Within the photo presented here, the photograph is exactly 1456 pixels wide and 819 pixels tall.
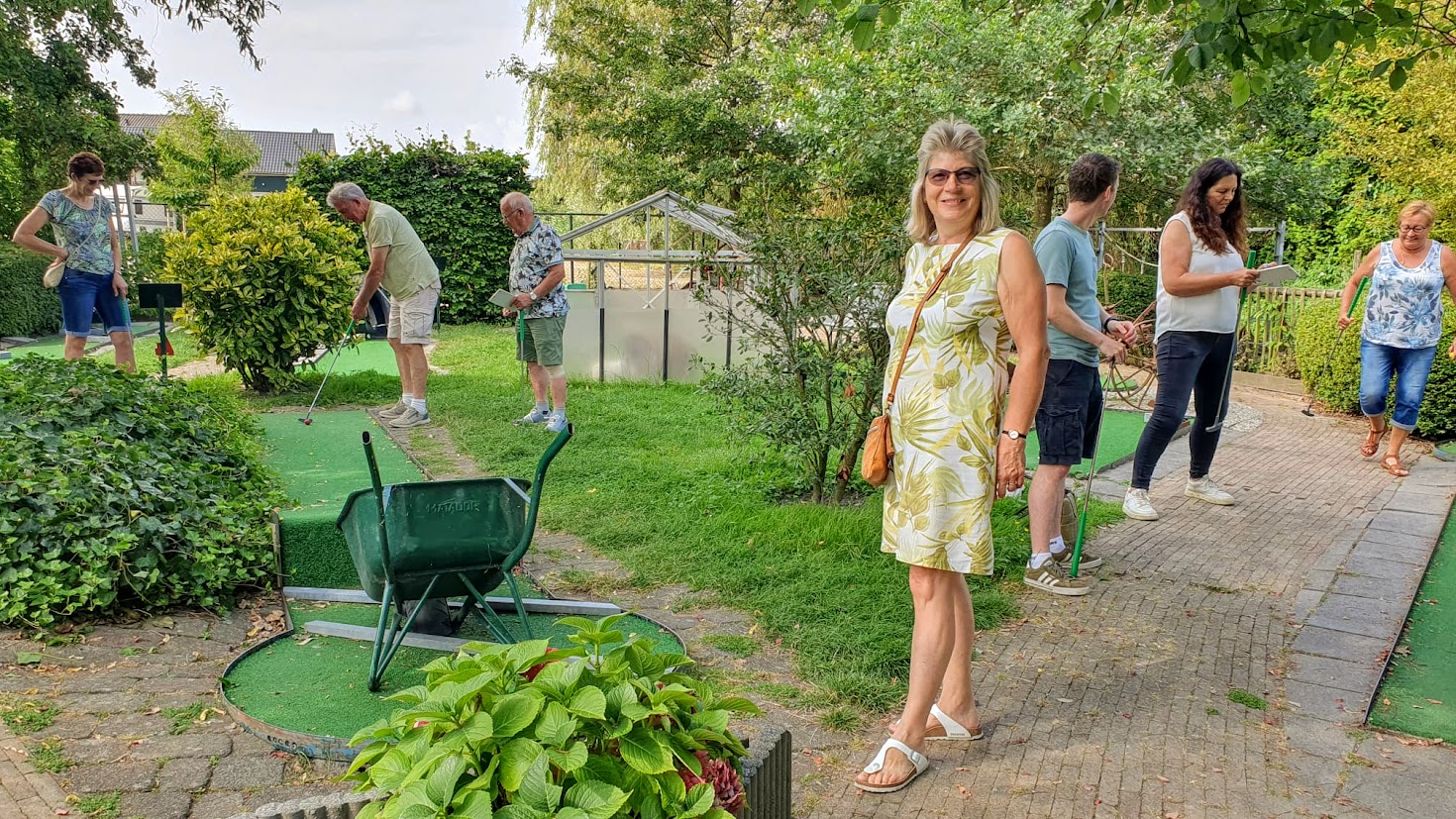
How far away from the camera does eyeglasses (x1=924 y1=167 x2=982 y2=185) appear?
286 cm

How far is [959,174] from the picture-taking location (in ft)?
9.39

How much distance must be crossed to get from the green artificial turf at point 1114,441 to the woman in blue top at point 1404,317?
1.68 m

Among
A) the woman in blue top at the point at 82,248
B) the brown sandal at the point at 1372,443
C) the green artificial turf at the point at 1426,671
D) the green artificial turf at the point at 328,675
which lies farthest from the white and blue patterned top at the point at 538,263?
the brown sandal at the point at 1372,443

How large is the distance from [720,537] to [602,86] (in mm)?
19169

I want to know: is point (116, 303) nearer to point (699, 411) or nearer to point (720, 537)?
point (699, 411)

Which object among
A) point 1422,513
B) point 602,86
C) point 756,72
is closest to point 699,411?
point 1422,513

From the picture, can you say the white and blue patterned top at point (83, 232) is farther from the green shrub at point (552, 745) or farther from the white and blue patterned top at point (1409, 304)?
the white and blue patterned top at point (1409, 304)

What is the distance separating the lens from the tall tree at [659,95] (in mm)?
19797

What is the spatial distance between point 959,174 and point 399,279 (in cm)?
581

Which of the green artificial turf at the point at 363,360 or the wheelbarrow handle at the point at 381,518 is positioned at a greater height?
the wheelbarrow handle at the point at 381,518

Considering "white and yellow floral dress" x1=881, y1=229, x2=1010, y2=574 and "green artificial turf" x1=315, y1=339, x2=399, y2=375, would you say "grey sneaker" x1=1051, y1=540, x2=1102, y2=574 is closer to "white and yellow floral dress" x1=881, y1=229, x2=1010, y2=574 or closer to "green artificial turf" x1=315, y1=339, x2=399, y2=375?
"white and yellow floral dress" x1=881, y1=229, x2=1010, y2=574

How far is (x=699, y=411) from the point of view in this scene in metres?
9.19

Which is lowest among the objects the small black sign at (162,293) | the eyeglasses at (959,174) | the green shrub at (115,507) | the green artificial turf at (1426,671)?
the green artificial turf at (1426,671)

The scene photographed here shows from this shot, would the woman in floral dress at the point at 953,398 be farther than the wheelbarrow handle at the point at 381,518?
No
